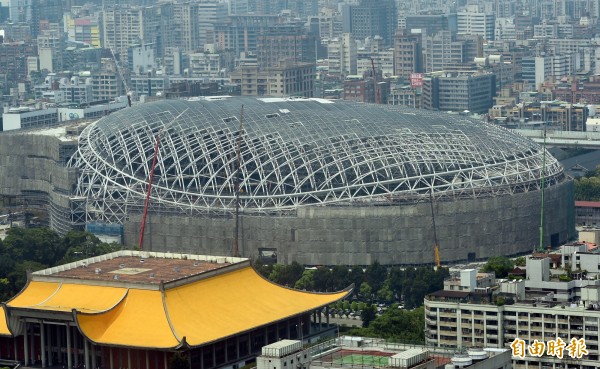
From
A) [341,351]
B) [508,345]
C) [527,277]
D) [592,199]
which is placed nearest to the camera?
[341,351]

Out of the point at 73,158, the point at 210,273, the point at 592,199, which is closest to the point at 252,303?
the point at 210,273

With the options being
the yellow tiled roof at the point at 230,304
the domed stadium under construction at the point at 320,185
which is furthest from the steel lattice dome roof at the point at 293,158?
the yellow tiled roof at the point at 230,304

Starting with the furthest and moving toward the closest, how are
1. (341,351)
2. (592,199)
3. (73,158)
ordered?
1. (592,199)
2. (73,158)
3. (341,351)

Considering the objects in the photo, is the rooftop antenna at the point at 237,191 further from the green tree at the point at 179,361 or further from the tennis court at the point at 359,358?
the tennis court at the point at 359,358

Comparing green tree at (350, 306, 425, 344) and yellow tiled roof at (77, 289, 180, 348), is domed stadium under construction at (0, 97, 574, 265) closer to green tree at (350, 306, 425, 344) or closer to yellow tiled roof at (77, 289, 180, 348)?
green tree at (350, 306, 425, 344)

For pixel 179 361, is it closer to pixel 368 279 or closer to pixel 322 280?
pixel 322 280

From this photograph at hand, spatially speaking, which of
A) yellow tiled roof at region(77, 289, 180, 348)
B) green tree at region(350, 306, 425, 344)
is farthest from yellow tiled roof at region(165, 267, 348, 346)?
green tree at region(350, 306, 425, 344)

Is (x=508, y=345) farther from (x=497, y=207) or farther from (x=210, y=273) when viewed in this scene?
(x=497, y=207)

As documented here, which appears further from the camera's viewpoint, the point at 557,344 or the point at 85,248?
the point at 85,248
